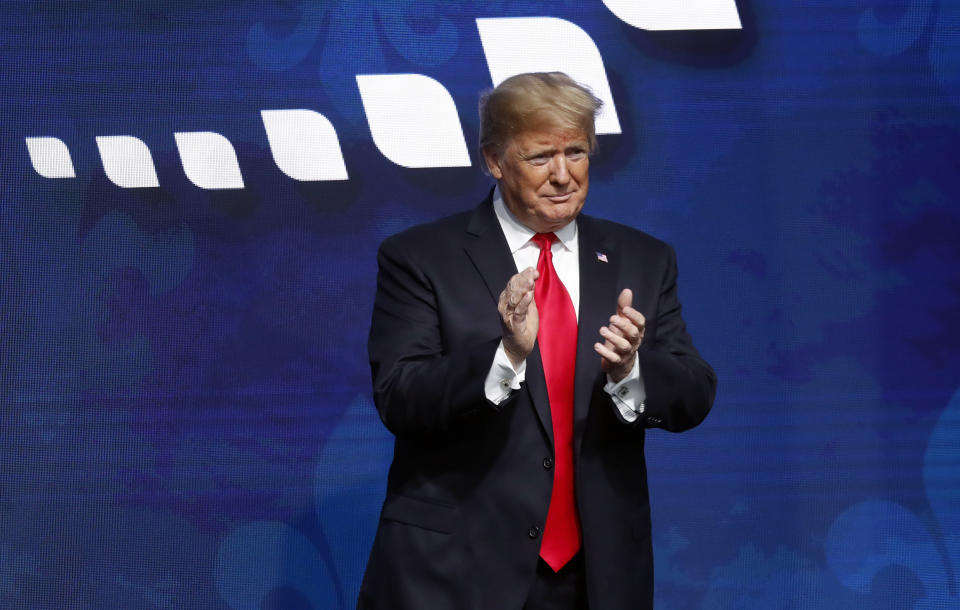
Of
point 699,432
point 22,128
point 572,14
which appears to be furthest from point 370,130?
point 699,432

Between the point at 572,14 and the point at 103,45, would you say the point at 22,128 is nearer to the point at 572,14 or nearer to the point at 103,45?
the point at 103,45

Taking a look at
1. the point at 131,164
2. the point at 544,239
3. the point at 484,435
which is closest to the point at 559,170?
the point at 544,239

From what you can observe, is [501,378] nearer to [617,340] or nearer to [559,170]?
[617,340]

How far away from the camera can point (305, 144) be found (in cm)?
343

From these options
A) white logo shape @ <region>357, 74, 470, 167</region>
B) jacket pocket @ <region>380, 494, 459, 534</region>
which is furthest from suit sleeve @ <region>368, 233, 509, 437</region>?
white logo shape @ <region>357, 74, 470, 167</region>

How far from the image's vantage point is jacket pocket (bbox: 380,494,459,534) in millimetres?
1843

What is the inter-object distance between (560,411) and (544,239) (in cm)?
32

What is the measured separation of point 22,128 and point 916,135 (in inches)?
109

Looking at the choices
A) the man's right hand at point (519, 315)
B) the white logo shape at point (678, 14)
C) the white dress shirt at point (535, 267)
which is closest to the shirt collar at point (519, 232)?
the white dress shirt at point (535, 267)

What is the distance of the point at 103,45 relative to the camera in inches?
136

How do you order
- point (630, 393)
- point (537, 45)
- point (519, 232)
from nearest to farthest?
1. point (630, 393)
2. point (519, 232)
3. point (537, 45)

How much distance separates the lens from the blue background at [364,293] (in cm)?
Answer: 343

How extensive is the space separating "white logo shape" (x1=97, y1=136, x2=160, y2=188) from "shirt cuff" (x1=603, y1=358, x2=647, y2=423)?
2116 mm

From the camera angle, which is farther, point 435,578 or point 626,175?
point 626,175
